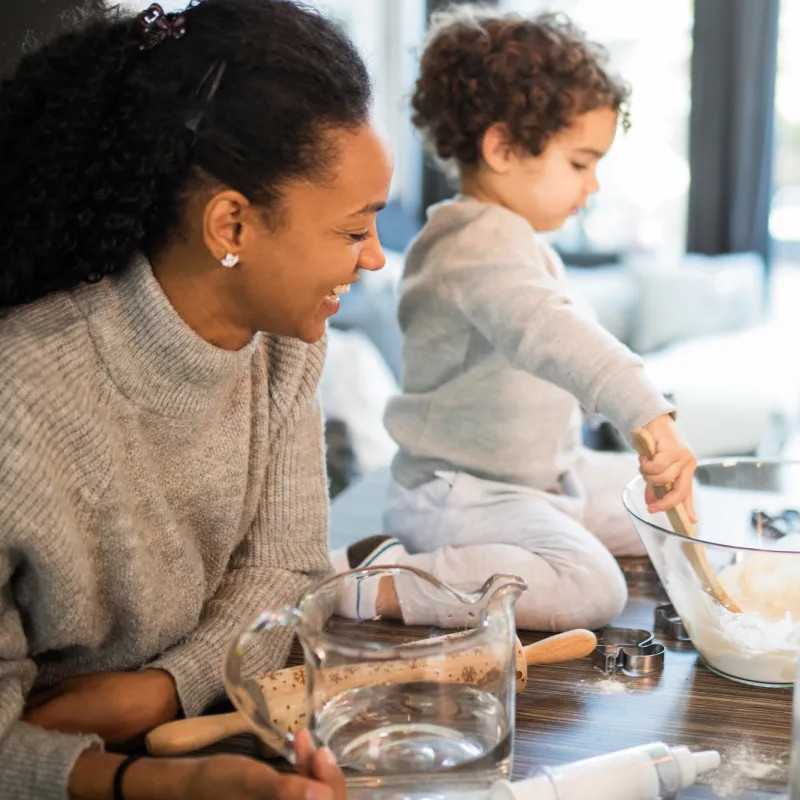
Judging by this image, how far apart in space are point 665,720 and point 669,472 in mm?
237

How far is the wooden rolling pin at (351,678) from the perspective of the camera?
27.9 inches

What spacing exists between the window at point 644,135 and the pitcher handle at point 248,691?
3.45m

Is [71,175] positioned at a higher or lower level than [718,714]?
higher

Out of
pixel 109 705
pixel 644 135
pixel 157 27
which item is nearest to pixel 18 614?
pixel 109 705

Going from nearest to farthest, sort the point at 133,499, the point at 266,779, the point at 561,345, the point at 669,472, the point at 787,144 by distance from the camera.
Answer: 1. the point at 266,779
2. the point at 133,499
3. the point at 669,472
4. the point at 561,345
5. the point at 787,144

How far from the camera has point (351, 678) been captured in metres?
0.71

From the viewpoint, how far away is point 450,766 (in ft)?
2.31

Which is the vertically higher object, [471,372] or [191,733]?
[471,372]

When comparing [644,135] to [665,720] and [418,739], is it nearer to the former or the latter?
[665,720]

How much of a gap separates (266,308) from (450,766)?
41 centimetres

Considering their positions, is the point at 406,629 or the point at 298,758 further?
the point at 406,629

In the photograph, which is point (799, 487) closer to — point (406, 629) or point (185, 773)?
point (406, 629)

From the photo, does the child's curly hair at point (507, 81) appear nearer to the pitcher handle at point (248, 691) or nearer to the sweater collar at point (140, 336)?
the sweater collar at point (140, 336)

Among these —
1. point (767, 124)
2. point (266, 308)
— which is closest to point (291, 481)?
point (266, 308)
